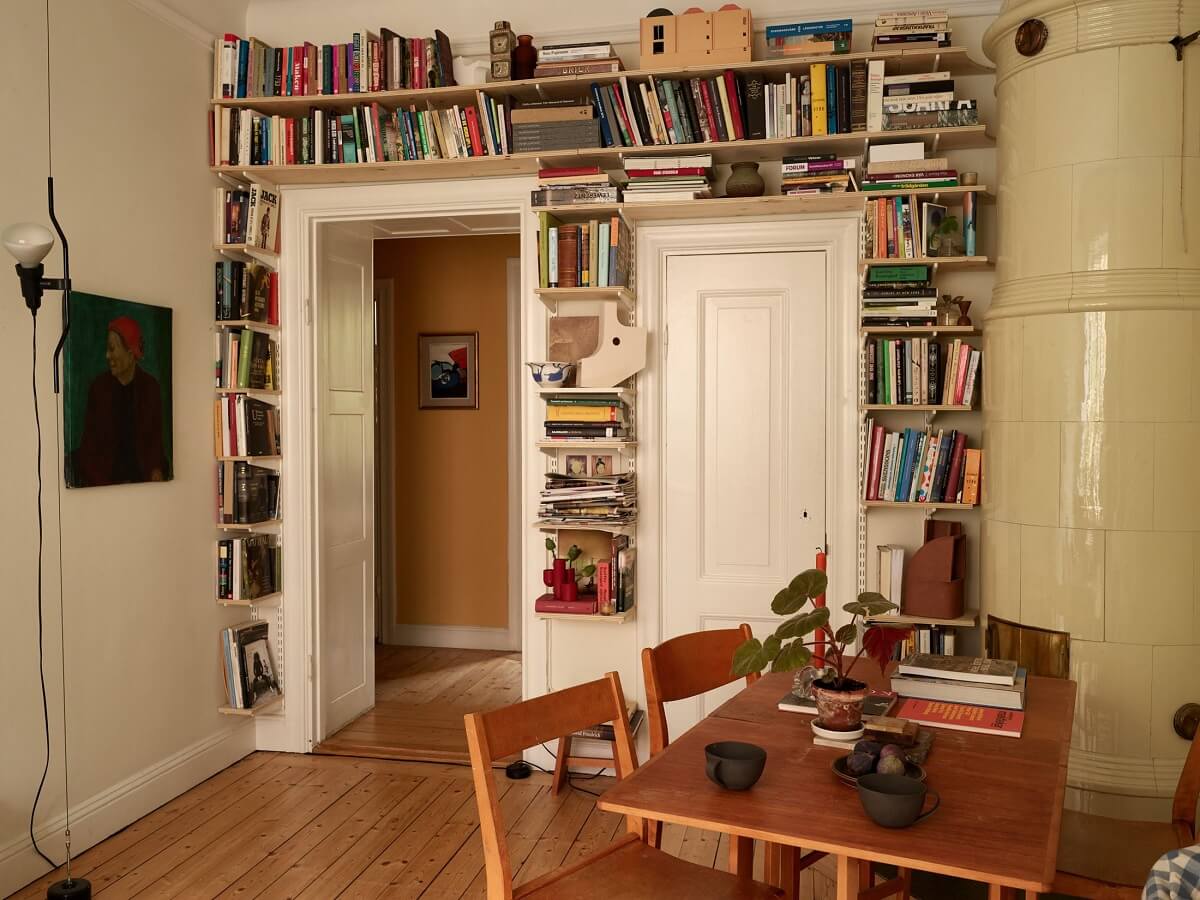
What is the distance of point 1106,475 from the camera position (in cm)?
309

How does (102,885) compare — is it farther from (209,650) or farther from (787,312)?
(787,312)

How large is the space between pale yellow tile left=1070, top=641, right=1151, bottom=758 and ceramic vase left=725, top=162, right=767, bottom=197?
77.4 inches

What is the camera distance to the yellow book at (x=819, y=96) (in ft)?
12.0

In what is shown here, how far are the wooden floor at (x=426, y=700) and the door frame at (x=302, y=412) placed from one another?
31 cm

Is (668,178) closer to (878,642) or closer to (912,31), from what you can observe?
(912,31)

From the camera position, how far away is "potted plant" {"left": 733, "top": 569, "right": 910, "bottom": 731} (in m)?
1.86

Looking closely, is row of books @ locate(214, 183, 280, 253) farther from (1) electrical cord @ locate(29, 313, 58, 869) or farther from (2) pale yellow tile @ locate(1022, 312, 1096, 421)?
(2) pale yellow tile @ locate(1022, 312, 1096, 421)

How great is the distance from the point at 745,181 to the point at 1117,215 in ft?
4.27

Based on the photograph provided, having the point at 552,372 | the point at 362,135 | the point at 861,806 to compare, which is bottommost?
the point at 861,806

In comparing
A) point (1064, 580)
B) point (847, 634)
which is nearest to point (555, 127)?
point (1064, 580)

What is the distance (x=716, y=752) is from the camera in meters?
1.78

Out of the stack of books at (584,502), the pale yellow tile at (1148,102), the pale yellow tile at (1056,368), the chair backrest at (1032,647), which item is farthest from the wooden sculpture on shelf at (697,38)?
the chair backrest at (1032,647)

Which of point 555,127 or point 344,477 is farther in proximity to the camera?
point 344,477

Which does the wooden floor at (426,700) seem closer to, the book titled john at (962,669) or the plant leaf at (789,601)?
the book titled john at (962,669)
